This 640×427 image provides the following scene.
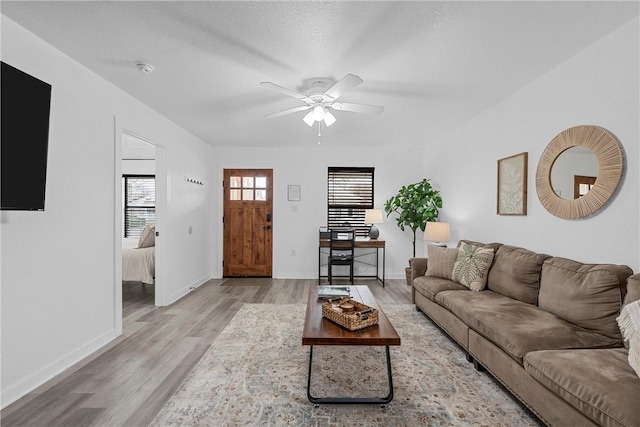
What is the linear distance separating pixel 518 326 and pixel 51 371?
130 inches

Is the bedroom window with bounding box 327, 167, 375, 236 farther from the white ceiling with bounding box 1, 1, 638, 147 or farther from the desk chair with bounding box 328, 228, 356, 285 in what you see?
the white ceiling with bounding box 1, 1, 638, 147

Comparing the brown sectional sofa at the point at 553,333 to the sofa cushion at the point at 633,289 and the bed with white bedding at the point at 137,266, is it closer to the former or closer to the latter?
the sofa cushion at the point at 633,289

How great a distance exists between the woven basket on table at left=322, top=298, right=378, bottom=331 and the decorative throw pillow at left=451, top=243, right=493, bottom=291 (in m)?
1.44

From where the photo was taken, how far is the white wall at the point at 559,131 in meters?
2.05

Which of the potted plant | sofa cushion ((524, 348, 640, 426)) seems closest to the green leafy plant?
the potted plant

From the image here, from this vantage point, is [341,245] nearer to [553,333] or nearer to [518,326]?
[518,326]

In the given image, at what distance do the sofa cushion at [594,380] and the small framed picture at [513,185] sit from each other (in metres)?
1.65

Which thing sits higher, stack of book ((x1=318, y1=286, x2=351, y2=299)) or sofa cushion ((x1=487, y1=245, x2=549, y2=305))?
sofa cushion ((x1=487, y1=245, x2=549, y2=305))

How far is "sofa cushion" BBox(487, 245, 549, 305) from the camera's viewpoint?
2588 millimetres

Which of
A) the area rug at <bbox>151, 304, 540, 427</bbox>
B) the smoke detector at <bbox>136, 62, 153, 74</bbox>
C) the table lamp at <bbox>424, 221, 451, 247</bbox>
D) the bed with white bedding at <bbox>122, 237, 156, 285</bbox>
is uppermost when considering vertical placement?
the smoke detector at <bbox>136, 62, 153, 74</bbox>

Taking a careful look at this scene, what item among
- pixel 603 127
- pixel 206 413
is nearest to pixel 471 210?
pixel 603 127

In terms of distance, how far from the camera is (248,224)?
5727 mm

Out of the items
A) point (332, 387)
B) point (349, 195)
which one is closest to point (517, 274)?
point (332, 387)

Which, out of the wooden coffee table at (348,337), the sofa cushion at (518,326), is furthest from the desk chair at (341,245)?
the wooden coffee table at (348,337)
